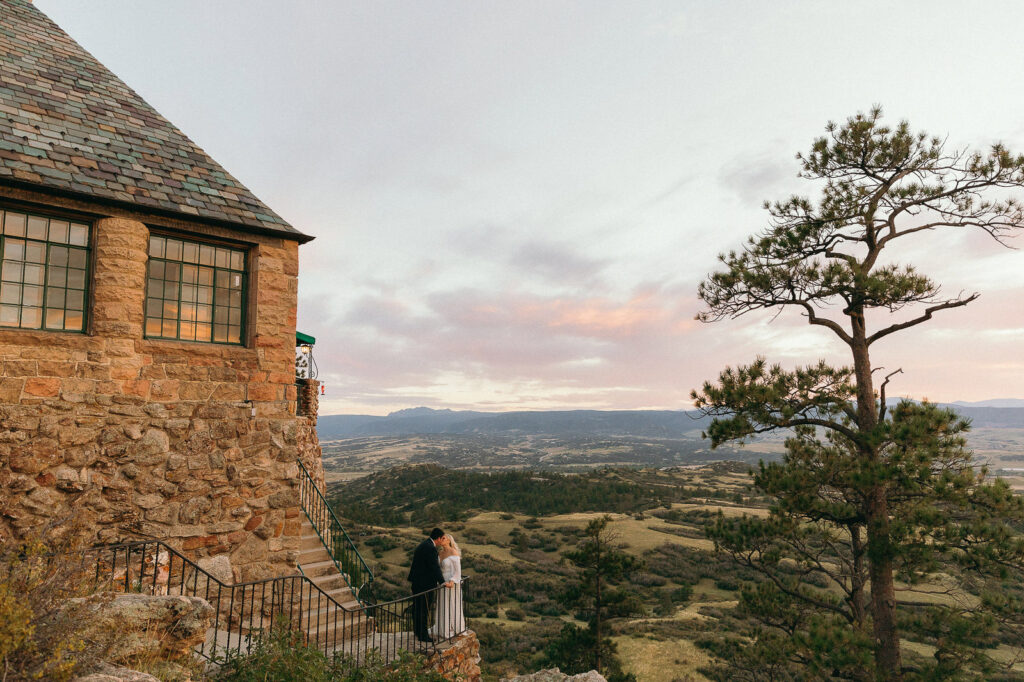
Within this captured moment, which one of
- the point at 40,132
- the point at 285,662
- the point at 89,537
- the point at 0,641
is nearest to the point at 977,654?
the point at 285,662

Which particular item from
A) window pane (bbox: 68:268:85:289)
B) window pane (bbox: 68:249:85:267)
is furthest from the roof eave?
window pane (bbox: 68:268:85:289)

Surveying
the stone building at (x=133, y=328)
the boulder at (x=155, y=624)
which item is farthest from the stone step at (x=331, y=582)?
the boulder at (x=155, y=624)

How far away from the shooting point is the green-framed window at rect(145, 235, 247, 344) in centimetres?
908

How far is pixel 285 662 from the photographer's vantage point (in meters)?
6.43

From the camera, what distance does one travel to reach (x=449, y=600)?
980 cm

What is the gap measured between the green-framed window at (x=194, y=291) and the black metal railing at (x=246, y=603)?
3501 millimetres

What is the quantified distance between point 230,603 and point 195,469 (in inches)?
92.7

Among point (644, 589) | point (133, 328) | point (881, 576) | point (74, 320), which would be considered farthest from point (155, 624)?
point (644, 589)

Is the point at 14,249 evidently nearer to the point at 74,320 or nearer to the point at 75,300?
the point at 75,300

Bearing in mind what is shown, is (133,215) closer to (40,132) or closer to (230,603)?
(40,132)

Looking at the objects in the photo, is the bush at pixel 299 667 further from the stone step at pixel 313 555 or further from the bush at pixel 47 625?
the stone step at pixel 313 555

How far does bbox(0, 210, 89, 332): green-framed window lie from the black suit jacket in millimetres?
6705

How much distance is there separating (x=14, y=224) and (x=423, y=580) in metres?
8.60

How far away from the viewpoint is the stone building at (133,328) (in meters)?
7.91
